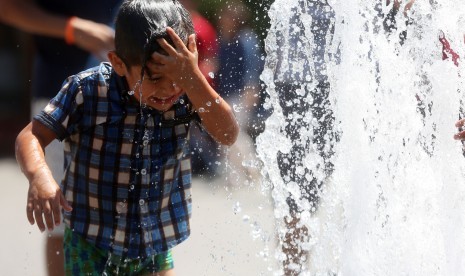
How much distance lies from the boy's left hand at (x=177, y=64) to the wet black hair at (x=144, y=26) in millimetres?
32

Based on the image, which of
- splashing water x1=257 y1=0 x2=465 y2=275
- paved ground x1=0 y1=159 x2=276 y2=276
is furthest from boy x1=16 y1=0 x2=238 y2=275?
paved ground x1=0 y1=159 x2=276 y2=276

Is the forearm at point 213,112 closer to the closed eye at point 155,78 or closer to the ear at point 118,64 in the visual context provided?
the closed eye at point 155,78

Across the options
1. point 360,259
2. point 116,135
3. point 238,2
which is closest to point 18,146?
point 116,135

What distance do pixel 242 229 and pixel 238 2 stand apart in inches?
94.5

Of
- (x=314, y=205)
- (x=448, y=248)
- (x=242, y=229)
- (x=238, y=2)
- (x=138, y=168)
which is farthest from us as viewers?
(x=238, y=2)

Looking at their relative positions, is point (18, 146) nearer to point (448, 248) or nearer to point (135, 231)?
point (135, 231)

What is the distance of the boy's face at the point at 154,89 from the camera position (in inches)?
105

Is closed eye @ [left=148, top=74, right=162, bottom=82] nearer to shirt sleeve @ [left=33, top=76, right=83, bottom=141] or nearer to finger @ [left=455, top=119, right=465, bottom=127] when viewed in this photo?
shirt sleeve @ [left=33, top=76, right=83, bottom=141]

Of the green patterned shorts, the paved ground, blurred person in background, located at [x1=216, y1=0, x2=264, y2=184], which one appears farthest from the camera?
blurred person in background, located at [x1=216, y1=0, x2=264, y2=184]

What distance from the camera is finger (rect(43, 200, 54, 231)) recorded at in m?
2.48

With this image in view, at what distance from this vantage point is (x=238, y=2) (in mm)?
7219

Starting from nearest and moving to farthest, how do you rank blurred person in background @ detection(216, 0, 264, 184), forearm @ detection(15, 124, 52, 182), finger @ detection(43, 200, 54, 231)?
finger @ detection(43, 200, 54, 231) < forearm @ detection(15, 124, 52, 182) < blurred person in background @ detection(216, 0, 264, 184)

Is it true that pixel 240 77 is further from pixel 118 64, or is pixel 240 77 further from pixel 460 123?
pixel 118 64

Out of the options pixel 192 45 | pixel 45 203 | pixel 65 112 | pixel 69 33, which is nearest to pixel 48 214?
pixel 45 203
